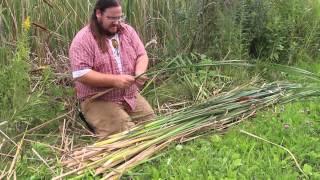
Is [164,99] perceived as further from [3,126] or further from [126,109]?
[3,126]

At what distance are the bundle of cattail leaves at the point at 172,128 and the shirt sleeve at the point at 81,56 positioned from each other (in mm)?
623

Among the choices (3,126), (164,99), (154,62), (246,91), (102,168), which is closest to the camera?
(102,168)

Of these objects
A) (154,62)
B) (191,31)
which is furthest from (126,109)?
(191,31)

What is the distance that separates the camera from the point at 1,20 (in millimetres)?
5043

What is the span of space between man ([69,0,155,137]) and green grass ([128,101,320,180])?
25.5 inches

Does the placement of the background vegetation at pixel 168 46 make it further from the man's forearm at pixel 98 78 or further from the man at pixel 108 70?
the man's forearm at pixel 98 78

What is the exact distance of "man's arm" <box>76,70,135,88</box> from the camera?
423 centimetres

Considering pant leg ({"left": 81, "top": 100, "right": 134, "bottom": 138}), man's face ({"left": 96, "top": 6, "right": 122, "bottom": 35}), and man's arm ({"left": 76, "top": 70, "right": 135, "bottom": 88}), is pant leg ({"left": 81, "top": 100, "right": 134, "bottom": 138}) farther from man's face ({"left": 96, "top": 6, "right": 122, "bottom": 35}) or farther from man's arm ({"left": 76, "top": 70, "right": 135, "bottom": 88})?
man's face ({"left": 96, "top": 6, "right": 122, "bottom": 35})

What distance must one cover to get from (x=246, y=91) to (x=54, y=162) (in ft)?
5.48

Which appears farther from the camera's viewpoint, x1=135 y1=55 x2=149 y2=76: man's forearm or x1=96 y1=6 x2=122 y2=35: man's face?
Answer: x1=135 y1=55 x2=149 y2=76: man's forearm

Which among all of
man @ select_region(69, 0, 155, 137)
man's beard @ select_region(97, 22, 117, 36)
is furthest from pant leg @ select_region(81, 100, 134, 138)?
man's beard @ select_region(97, 22, 117, 36)

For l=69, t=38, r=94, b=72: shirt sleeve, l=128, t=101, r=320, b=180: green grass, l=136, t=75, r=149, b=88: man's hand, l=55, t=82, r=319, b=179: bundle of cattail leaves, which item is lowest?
l=128, t=101, r=320, b=180: green grass

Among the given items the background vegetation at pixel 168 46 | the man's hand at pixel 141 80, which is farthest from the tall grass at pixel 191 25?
the man's hand at pixel 141 80

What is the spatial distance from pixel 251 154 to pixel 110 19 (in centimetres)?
149
